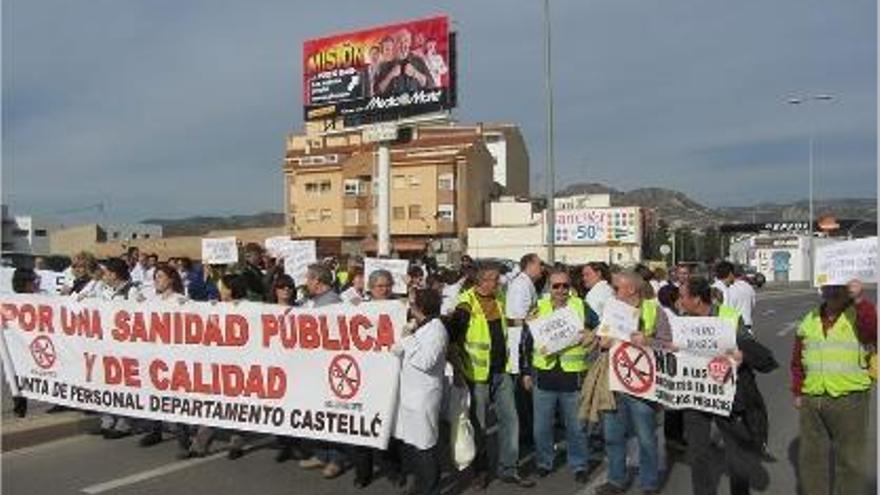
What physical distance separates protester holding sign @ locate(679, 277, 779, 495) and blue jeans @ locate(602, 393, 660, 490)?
557 millimetres

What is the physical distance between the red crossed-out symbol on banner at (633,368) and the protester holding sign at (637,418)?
0.07 meters

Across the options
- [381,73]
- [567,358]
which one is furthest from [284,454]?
[381,73]

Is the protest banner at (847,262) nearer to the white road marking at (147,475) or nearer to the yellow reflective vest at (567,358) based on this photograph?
the yellow reflective vest at (567,358)

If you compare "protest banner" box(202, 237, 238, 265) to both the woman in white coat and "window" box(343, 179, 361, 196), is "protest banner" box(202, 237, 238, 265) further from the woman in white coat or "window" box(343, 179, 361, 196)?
"window" box(343, 179, 361, 196)

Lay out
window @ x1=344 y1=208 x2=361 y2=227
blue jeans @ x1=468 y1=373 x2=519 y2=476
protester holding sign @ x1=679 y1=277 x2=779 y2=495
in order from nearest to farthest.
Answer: protester holding sign @ x1=679 y1=277 x2=779 y2=495, blue jeans @ x1=468 y1=373 x2=519 y2=476, window @ x1=344 y1=208 x2=361 y2=227

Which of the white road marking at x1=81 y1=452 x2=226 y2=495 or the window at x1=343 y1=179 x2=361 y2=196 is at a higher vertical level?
the window at x1=343 y1=179 x2=361 y2=196

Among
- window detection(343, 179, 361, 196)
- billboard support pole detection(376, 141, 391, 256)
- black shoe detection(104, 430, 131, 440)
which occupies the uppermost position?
window detection(343, 179, 361, 196)

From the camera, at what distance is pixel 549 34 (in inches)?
1091

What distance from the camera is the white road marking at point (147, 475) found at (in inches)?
331

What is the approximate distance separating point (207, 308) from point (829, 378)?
17.1ft

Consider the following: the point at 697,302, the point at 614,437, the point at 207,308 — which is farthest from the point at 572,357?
the point at 207,308

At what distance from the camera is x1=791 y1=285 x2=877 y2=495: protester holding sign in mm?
7016

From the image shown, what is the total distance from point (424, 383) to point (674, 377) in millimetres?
1800

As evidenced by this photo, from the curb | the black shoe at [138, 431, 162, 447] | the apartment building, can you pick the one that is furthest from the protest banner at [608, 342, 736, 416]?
the apartment building
